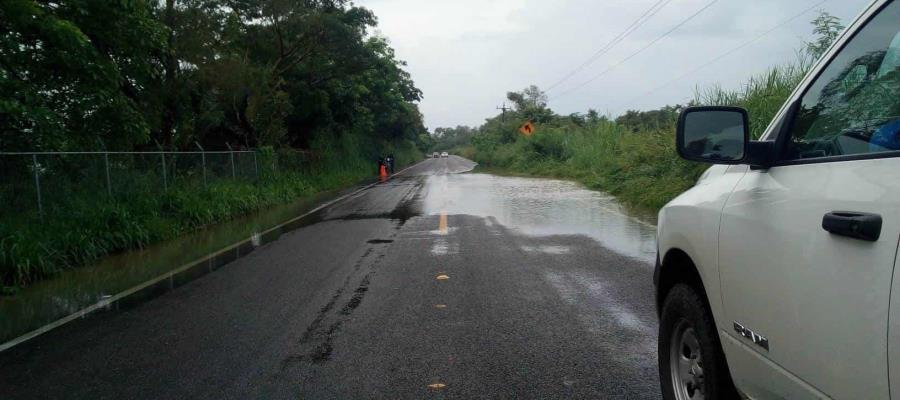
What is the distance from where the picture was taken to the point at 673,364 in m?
3.36

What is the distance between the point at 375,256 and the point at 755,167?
22.8 ft

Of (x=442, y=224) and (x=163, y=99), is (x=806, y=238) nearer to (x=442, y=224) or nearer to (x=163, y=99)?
(x=442, y=224)

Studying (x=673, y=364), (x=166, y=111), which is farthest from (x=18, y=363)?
(x=166, y=111)

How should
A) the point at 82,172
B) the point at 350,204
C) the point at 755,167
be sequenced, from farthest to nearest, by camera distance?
the point at 350,204 → the point at 82,172 → the point at 755,167

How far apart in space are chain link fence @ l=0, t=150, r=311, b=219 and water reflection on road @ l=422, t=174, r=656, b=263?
20.1 feet

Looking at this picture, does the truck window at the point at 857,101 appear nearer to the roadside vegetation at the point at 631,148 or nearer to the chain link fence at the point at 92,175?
the roadside vegetation at the point at 631,148

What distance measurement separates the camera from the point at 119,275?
8.52 meters

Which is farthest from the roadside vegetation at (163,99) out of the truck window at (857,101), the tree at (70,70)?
the truck window at (857,101)

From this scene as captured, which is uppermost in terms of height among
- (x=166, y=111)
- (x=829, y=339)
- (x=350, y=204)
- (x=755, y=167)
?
(x=166, y=111)

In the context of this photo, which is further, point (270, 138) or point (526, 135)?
A: point (526, 135)

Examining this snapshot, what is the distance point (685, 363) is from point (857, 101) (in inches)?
62.8

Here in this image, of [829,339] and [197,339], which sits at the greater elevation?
[829,339]

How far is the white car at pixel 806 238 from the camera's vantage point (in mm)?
1790

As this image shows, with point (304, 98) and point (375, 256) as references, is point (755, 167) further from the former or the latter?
point (304, 98)
